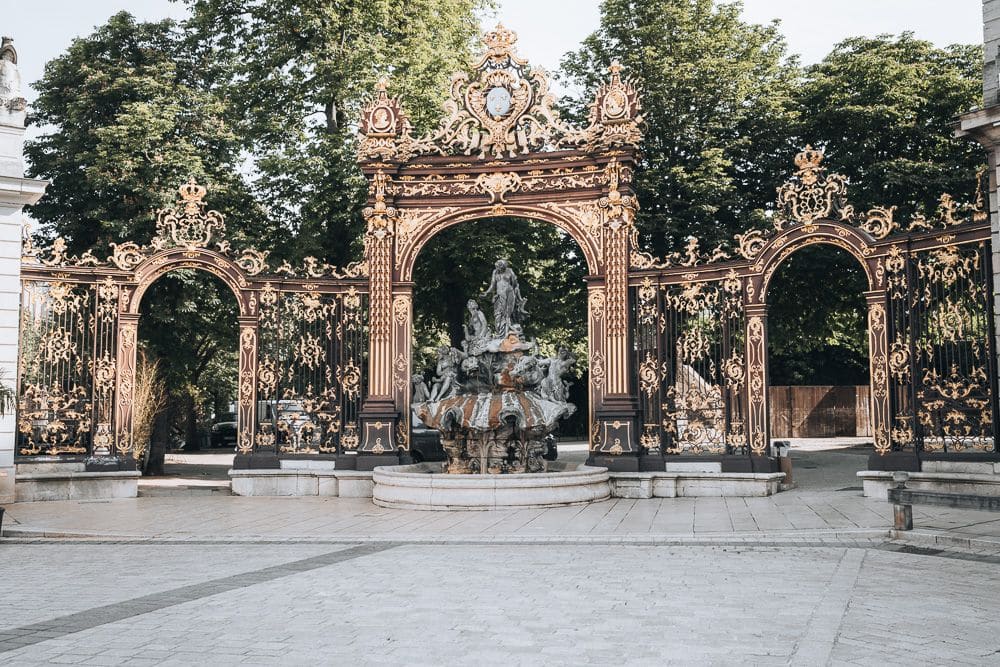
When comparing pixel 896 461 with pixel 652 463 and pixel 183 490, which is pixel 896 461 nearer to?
pixel 652 463

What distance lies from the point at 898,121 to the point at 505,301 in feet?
32.6

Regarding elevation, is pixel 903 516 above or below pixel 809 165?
below

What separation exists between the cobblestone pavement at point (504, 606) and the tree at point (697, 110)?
1132 cm

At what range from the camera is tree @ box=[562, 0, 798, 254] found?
19.6 meters

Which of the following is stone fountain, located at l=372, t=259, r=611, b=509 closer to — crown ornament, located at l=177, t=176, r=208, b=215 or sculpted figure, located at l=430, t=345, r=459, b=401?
sculpted figure, located at l=430, t=345, r=459, b=401

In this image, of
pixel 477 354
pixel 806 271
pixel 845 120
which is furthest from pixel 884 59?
pixel 477 354

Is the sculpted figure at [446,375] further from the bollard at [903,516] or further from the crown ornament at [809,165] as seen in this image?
the bollard at [903,516]

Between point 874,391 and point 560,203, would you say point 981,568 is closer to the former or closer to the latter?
point 874,391

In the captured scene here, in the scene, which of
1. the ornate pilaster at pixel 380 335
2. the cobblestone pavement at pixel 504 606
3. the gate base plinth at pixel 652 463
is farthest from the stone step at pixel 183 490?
the gate base plinth at pixel 652 463

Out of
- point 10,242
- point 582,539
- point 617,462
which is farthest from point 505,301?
point 10,242

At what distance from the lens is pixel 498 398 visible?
14.2 m

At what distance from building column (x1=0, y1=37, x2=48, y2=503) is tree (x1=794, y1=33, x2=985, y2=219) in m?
15.1

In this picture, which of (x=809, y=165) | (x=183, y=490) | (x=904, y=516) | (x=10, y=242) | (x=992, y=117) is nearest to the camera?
(x=904, y=516)

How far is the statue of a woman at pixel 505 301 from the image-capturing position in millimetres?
15211
